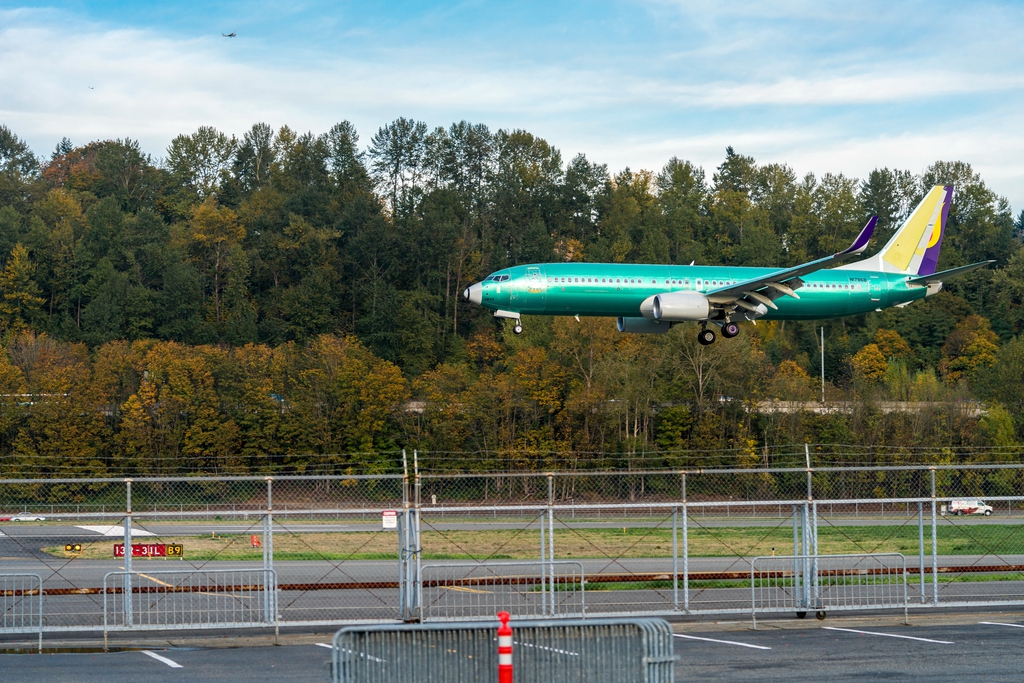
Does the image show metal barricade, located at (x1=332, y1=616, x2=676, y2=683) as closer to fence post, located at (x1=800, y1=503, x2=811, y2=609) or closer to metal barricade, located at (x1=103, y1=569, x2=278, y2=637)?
metal barricade, located at (x1=103, y1=569, x2=278, y2=637)

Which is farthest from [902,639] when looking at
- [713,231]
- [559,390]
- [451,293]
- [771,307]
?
[713,231]

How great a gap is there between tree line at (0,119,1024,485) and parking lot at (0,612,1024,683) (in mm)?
39311

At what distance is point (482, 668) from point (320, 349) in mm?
78576

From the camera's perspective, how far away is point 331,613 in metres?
21.0

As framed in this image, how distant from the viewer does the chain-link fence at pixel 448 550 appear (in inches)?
762

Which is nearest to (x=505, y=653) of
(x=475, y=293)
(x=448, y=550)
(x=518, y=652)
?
(x=518, y=652)

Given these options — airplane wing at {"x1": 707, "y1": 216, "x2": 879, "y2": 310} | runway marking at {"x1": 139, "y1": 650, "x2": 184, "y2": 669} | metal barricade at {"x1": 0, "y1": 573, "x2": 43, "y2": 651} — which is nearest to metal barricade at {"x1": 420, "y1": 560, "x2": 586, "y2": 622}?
runway marking at {"x1": 139, "y1": 650, "x2": 184, "y2": 669}

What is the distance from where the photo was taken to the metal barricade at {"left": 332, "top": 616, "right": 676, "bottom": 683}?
1004cm

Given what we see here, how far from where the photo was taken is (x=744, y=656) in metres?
16.8

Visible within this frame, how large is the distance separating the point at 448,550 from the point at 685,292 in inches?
527

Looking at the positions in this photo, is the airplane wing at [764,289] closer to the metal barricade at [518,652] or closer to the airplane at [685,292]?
the airplane at [685,292]

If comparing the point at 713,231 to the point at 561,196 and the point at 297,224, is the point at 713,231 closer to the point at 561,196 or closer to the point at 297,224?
Result: the point at 561,196

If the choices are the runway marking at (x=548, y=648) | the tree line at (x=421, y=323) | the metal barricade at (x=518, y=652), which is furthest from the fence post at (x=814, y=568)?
the tree line at (x=421, y=323)

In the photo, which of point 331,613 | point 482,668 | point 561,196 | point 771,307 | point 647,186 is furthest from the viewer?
point 647,186
